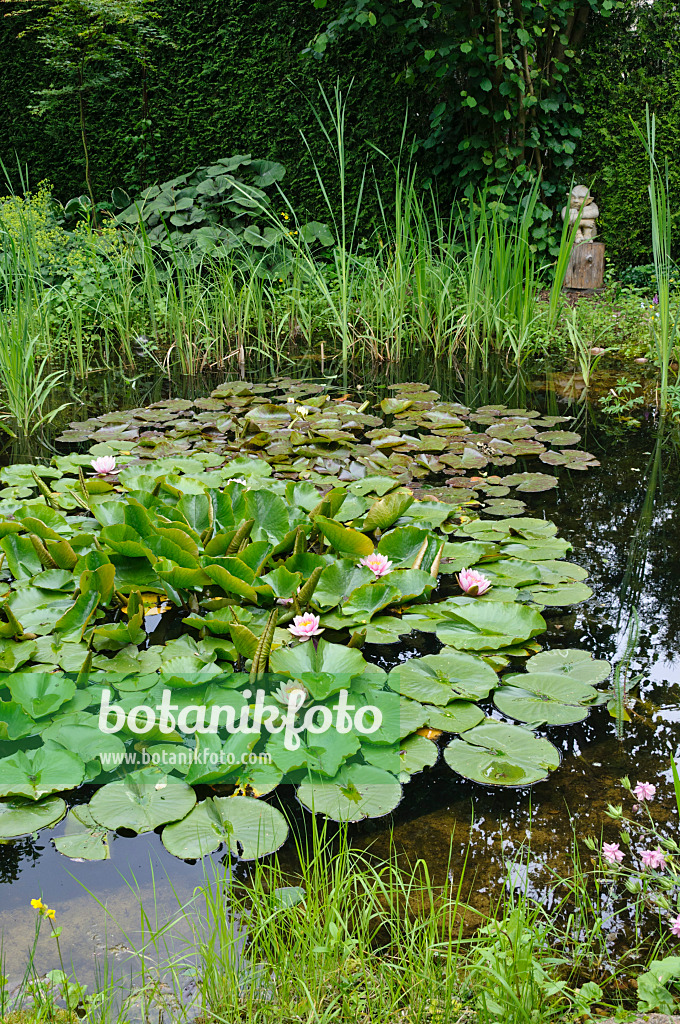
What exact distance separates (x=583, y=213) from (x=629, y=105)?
1.01 metres

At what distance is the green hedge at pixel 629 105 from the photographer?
5.54 metres

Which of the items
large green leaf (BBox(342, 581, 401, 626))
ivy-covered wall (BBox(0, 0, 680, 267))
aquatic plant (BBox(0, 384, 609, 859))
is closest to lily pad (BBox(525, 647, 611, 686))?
aquatic plant (BBox(0, 384, 609, 859))

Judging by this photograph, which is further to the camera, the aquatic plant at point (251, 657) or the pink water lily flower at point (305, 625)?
the pink water lily flower at point (305, 625)

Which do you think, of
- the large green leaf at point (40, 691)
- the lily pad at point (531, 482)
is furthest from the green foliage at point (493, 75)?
the large green leaf at point (40, 691)

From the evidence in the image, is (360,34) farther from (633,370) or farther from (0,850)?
(0,850)

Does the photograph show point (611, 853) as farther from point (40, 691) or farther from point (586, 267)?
point (586, 267)

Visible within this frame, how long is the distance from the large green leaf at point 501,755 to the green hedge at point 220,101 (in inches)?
220

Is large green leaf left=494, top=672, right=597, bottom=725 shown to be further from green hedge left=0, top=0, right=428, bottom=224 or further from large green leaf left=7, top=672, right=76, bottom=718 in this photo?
green hedge left=0, top=0, right=428, bottom=224

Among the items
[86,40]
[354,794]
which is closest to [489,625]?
[354,794]

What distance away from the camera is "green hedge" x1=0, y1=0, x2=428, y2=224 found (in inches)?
236

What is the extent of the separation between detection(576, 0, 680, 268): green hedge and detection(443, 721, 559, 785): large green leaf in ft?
17.3

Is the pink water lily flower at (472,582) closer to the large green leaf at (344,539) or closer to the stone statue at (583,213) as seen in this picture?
the large green leaf at (344,539)

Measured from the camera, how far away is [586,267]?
5.43m

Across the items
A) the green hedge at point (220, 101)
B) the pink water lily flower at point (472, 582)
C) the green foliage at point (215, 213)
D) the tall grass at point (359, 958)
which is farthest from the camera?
the green hedge at point (220, 101)
